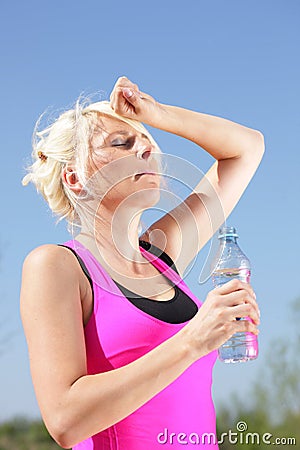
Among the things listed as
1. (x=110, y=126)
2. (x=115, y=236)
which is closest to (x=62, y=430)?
(x=115, y=236)

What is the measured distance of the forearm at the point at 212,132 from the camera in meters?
1.20

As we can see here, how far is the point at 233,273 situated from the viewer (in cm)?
116

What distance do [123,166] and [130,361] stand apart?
0.97 feet

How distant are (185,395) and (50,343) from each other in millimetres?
235

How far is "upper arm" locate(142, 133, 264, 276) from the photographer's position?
3.94ft

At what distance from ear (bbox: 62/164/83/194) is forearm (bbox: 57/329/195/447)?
34cm

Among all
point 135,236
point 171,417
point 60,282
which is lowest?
point 171,417

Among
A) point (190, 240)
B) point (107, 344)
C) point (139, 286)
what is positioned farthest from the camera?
point (190, 240)

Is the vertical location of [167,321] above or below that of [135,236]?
below

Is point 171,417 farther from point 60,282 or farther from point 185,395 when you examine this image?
point 60,282

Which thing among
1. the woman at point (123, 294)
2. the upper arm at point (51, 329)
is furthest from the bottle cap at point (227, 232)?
the upper arm at point (51, 329)

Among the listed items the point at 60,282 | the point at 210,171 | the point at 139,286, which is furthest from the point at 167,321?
the point at 210,171

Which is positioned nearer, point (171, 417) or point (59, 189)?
point (171, 417)

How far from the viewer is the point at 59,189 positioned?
3.70 feet
